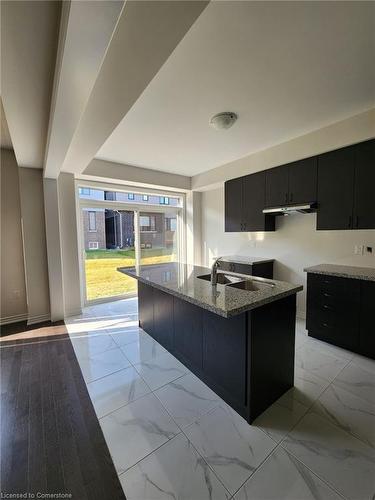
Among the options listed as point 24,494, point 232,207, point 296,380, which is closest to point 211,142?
point 232,207

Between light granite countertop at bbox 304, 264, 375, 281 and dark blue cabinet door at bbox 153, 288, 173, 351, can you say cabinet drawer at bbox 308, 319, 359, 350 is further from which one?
dark blue cabinet door at bbox 153, 288, 173, 351

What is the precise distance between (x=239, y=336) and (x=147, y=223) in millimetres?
3778

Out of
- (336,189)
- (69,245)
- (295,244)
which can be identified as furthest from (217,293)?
(69,245)

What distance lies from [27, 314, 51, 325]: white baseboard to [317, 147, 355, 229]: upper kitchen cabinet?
4430 millimetres

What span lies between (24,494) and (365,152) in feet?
13.1

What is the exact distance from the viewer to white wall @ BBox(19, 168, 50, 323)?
3408 millimetres

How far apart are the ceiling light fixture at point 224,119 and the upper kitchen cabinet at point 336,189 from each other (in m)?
1.31

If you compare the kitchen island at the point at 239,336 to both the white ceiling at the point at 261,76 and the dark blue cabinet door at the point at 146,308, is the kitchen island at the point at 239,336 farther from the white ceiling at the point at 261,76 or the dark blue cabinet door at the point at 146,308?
the white ceiling at the point at 261,76

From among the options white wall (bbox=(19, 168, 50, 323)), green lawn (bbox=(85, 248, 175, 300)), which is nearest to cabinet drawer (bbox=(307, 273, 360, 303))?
green lawn (bbox=(85, 248, 175, 300))

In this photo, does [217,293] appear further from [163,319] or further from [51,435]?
[51,435]

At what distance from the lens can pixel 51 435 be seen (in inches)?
61.1

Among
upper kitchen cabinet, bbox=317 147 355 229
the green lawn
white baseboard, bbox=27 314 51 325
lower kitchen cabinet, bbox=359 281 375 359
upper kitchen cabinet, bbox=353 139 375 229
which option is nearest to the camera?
lower kitchen cabinet, bbox=359 281 375 359

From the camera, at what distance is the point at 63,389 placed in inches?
79.6

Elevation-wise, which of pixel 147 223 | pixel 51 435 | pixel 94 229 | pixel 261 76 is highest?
pixel 261 76
